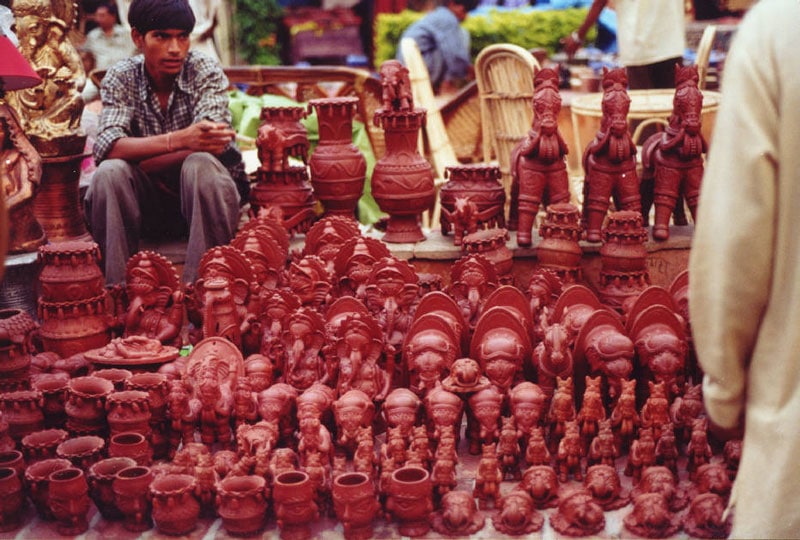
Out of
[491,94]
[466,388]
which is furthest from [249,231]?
[491,94]

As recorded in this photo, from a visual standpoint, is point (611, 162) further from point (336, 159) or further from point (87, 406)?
point (87, 406)

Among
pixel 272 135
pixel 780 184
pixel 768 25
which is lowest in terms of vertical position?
pixel 272 135

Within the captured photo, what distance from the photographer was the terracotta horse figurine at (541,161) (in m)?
3.82

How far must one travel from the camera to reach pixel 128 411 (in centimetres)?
282

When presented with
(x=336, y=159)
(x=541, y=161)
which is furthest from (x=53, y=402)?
(x=541, y=161)

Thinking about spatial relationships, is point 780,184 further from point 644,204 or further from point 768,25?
point 644,204

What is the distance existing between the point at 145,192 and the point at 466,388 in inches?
83.6

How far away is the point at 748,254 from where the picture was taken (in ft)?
5.67

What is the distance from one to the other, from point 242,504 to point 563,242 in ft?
5.71

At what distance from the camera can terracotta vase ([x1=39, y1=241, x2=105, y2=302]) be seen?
3434 mm

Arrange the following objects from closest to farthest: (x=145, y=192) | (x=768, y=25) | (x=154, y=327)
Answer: (x=768, y=25)
(x=154, y=327)
(x=145, y=192)

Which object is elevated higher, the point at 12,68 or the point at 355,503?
the point at 12,68

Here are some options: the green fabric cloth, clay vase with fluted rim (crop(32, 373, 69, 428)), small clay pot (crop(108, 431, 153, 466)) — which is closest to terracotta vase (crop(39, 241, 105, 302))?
clay vase with fluted rim (crop(32, 373, 69, 428))

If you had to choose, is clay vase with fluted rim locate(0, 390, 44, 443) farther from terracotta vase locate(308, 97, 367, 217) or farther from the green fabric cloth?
the green fabric cloth
